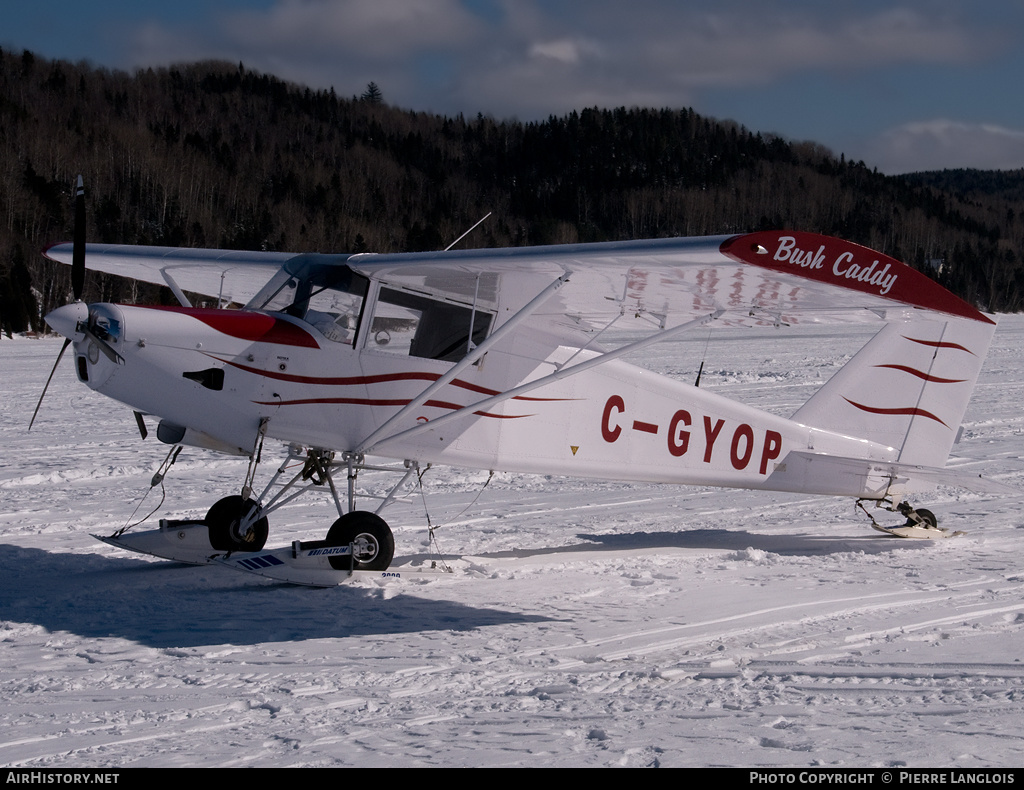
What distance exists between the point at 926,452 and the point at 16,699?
6.93 metres

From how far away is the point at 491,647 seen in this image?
4.88 meters

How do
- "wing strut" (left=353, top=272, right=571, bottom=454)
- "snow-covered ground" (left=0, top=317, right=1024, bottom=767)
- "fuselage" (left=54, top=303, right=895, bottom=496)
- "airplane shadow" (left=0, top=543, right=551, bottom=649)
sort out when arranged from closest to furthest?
"snow-covered ground" (left=0, top=317, right=1024, bottom=767)
"airplane shadow" (left=0, top=543, right=551, bottom=649)
"fuselage" (left=54, top=303, right=895, bottom=496)
"wing strut" (left=353, top=272, right=571, bottom=454)

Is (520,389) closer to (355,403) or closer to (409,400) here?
(409,400)

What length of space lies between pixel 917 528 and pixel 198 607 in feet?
18.1

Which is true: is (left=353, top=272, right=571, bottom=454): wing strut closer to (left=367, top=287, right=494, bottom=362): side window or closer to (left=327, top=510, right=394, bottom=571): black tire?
(left=367, top=287, right=494, bottom=362): side window

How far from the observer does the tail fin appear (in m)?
8.07

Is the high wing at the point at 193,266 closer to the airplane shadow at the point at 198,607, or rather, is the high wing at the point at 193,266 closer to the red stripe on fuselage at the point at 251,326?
the red stripe on fuselage at the point at 251,326

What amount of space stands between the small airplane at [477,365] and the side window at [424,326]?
0.01 meters

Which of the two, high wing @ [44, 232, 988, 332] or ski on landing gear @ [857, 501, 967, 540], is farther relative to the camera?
ski on landing gear @ [857, 501, 967, 540]

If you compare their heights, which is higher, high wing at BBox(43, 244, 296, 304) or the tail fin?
high wing at BBox(43, 244, 296, 304)

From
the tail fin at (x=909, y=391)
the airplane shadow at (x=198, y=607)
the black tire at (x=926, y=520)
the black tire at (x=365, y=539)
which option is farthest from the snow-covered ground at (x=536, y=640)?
the tail fin at (x=909, y=391)

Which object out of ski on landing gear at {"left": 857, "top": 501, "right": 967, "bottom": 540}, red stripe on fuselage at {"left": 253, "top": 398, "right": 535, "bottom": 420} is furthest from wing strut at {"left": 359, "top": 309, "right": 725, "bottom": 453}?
ski on landing gear at {"left": 857, "top": 501, "right": 967, "bottom": 540}

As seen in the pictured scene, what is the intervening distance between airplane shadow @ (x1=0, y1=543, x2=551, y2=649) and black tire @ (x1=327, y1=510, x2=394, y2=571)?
20 cm

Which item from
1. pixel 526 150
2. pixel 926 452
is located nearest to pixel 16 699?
pixel 926 452
